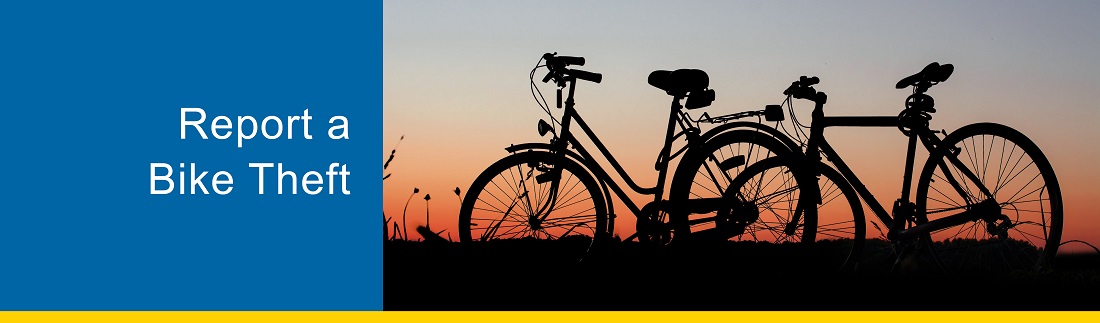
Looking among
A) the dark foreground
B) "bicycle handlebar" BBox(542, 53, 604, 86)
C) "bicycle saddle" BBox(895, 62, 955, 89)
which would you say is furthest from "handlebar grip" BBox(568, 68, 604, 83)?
"bicycle saddle" BBox(895, 62, 955, 89)

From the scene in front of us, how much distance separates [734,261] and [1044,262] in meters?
1.74

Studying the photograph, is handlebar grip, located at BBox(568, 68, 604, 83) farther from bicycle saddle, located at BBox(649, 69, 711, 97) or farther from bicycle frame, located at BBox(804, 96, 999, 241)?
bicycle frame, located at BBox(804, 96, 999, 241)

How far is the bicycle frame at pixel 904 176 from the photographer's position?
813 cm

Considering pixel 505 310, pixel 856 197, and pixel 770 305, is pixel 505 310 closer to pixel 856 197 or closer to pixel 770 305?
pixel 770 305

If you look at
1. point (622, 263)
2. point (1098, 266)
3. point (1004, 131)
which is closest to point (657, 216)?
point (622, 263)

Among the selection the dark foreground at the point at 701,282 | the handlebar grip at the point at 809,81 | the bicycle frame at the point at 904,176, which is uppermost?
the handlebar grip at the point at 809,81

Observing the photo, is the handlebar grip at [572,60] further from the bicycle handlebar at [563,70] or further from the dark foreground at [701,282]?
the dark foreground at [701,282]

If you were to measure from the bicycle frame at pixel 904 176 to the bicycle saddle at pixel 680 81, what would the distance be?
0.66 m

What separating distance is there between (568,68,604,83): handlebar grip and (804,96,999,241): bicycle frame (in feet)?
4.05

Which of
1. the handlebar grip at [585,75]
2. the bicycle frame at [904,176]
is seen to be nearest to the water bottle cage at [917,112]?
the bicycle frame at [904,176]

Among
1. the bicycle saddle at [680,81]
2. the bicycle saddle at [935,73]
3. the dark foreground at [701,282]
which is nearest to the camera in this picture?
the dark foreground at [701,282]

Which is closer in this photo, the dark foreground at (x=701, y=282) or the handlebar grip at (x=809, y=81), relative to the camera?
the dark foreground at (x=701, y=282)

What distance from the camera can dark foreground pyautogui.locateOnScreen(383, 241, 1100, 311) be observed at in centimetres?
751

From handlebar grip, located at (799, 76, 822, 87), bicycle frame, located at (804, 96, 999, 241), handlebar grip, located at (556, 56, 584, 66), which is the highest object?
handlebar grip, located at (556, 56, 584, 66)
